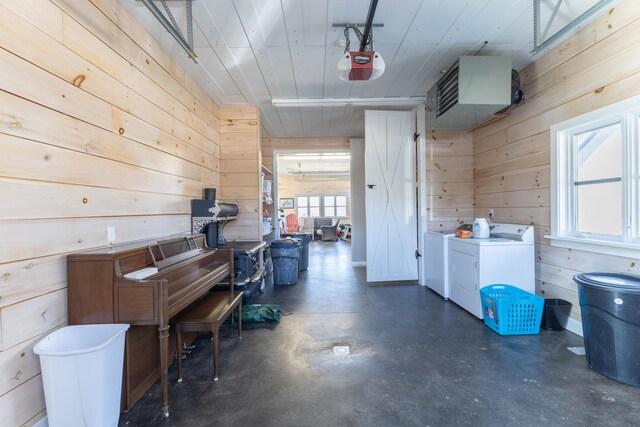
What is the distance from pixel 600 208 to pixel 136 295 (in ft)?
11.7

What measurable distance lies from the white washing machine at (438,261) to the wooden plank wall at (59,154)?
3.17m

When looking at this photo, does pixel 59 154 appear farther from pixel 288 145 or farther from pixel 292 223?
pixel 292 223

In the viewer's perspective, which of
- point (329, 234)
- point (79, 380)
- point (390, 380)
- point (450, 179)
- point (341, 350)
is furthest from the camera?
point (329, 234)

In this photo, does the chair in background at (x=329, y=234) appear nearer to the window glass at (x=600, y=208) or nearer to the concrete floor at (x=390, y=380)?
the concrete floor at (x=390, y=380)

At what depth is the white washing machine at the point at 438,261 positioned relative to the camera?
11.2 ft

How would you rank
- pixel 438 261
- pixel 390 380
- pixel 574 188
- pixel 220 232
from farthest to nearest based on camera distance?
1. pixel 438 261
2. pixel 220 232
3. pixel 574 188
4. pixel 390 380

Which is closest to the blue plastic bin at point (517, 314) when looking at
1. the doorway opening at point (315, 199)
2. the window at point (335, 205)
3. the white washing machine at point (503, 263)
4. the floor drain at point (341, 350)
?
the white washing machine at point (503, 263)

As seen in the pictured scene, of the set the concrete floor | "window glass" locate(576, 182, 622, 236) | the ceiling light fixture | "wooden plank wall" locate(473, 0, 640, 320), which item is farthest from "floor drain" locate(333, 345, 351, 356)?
the ceiling light fixture

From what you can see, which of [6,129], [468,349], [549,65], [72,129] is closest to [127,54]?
Answer: [72,129]

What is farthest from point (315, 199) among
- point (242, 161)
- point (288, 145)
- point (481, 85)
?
point (481, 85)

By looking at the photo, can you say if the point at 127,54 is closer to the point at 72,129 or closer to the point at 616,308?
the point at 72,129

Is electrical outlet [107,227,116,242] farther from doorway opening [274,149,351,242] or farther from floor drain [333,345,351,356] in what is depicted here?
doorway opening [274,149,351,242]

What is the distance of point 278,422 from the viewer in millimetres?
1536

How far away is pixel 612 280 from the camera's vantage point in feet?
6.33
